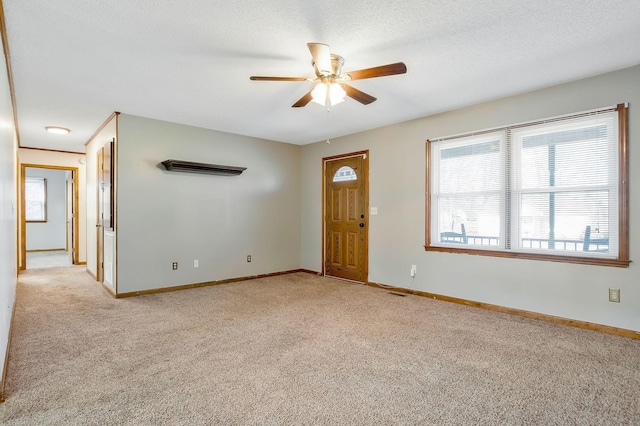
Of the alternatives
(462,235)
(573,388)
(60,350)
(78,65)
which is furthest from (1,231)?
(462,235)

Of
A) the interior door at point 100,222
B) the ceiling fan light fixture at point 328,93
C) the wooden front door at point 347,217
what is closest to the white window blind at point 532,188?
the wooden front door at point 347,217

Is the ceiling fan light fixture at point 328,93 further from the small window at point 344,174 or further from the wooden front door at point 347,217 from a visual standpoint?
the small window at point 344,174

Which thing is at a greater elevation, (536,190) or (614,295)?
(536,190)

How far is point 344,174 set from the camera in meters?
5.60

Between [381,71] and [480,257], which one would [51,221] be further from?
[480,257]

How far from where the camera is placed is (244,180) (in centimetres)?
555

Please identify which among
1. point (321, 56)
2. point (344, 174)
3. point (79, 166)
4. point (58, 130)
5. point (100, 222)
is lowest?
point (100, 222)

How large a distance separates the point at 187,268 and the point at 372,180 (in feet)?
10.2

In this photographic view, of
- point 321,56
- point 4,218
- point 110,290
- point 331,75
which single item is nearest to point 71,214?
point 110,290

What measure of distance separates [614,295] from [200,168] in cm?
504

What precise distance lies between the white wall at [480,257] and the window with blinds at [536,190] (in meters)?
0.10

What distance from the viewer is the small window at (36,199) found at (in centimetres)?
898

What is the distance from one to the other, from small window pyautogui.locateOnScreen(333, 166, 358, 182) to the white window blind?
4.62ft

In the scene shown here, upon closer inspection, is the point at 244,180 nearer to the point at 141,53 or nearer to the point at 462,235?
the point at 141,53
